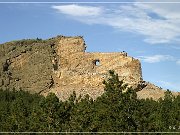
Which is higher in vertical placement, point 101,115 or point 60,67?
point 60,67

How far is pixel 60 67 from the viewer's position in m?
97.7

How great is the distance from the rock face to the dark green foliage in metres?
37.5

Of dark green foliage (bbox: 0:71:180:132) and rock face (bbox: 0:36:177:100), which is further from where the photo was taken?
rock face (bbox: 0:36:177:100)

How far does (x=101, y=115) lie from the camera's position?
33531mm

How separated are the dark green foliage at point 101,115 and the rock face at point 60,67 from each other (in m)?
37.5

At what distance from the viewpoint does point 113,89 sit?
3294 centimetres

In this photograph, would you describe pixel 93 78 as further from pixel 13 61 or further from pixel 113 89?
pixel 113 89

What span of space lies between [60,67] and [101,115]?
64.5m

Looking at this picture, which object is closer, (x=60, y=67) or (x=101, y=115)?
(x=101, y=115)

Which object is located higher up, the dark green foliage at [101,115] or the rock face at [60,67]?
the rock face at [60,67]

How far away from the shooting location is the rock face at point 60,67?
8956 cm

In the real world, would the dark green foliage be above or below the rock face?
below

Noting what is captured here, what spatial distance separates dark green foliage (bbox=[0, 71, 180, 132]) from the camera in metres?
32.0

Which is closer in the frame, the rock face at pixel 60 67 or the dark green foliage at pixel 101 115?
the dark green foliage at pixel 101 115
